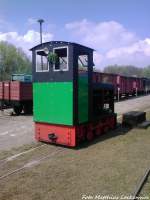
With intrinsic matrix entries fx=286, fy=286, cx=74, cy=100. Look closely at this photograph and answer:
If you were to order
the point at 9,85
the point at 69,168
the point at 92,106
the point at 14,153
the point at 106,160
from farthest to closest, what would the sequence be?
the point at 9,85, the point at 92,106, the point at 14,153, the point at 106,160, the point at 69,168

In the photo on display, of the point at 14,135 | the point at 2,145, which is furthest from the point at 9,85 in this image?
the point at 2,145

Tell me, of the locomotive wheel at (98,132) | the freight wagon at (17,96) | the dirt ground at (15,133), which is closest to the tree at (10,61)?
the freight wagon at (17,96)

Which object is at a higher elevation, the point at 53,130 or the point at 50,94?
the point at 50,94

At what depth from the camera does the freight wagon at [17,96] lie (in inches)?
712

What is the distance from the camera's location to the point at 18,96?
59.1 feet

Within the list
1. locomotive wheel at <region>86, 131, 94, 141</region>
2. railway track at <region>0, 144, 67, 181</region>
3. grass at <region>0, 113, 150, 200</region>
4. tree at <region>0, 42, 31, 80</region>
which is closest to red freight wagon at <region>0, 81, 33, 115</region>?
locomotive wheel at <region>86, 131, 94, 141</region>

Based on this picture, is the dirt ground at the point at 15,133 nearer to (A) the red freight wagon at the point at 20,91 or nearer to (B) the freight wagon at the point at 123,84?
(A) the red freight wagon at the point at 20,91

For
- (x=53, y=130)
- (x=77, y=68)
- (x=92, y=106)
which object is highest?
(x=77, y=68)

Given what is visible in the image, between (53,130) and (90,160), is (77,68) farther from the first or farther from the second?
(90,160)

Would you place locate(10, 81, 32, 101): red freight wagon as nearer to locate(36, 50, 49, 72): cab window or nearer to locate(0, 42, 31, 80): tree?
locate(36, 50, 49, 72): cab window

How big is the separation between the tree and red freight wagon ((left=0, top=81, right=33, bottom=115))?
1668 inches

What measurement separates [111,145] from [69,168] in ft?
8.89

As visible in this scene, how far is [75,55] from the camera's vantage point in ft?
30.2

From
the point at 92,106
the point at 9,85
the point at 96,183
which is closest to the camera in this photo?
the point at 96,183
